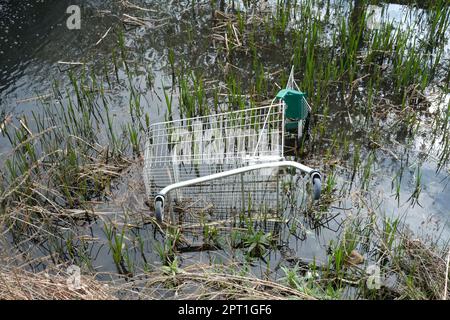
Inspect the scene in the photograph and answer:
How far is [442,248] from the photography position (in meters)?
3.70

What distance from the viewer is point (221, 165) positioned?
4117mm

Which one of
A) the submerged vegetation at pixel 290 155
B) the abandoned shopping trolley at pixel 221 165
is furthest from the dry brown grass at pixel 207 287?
the abandoned shopping trolley at pixel 221 165

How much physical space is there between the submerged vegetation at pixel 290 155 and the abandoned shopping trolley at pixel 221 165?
0.61 ft

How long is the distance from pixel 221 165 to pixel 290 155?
850mm

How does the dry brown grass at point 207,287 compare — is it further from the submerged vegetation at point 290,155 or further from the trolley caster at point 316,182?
the trolley caster at point 316,182

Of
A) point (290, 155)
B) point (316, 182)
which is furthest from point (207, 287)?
point (290, 155)

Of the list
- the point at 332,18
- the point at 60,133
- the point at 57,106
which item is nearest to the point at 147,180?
the point at 60,133

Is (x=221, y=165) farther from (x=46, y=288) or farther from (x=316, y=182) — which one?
(x=46, y=288)

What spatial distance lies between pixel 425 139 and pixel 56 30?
185 inches

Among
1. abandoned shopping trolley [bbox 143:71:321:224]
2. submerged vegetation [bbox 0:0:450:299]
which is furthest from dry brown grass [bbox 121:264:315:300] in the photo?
abandoned shopping trolley [bbox 143:71:321:224]

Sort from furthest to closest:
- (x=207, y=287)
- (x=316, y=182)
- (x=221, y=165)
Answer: (x=221, y=165) → (x=207, y=287) → (x=316, y=182)

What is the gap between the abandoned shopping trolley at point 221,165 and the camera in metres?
3.84

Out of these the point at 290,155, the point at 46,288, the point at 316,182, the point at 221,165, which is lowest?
the point at 46,288

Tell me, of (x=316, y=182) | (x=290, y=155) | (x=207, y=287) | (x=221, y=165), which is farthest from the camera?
(x=290, y=155)
